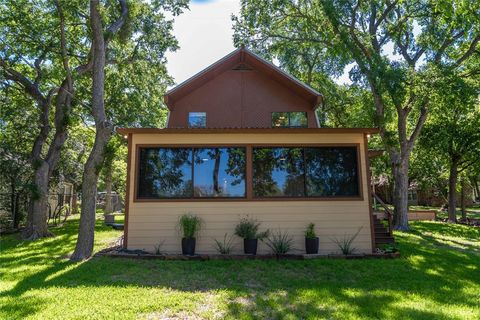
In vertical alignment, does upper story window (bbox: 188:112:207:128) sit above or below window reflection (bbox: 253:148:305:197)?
above

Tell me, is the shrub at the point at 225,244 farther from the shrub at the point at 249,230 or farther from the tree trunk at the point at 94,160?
the tree trunk at the point at 94,160

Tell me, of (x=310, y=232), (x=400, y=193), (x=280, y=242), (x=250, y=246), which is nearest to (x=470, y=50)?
(x=400, y=193)

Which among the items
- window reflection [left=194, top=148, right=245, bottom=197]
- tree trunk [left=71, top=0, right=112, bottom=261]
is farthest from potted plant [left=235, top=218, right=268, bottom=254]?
tree trunk [left=71, top=0, right=112, bottom=261]

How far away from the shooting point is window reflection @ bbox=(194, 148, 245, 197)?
8.36 meters

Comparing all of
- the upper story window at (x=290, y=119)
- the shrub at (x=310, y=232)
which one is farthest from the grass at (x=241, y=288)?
the upper story window at (x=290, y=119)

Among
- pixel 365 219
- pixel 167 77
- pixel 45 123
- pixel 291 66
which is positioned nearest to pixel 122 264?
pixel 365 219

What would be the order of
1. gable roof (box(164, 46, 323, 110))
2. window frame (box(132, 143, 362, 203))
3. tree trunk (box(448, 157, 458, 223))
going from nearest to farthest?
window frame (box(132, 143, 362, 203))
gable roof (box(164, 46, 323, 110))
tree trunk (box(448, 157, 458, 223))

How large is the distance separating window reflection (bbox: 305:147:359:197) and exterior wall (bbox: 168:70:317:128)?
2799 millimetres

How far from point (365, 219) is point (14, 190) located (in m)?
13.4

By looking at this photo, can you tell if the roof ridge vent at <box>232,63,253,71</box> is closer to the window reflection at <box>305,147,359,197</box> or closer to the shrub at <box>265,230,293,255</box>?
the window reflection at <box>305,147,359,197</box>

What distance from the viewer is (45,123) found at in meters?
12.2

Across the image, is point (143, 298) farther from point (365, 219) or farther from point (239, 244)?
point (365, 219)

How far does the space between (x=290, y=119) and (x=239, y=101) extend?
1.89 metres

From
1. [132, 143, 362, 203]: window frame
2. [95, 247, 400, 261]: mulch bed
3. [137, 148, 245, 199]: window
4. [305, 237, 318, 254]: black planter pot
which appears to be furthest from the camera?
[137, 148, 245, 199]: window
